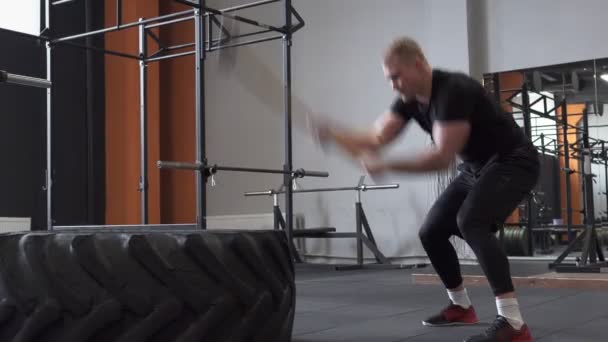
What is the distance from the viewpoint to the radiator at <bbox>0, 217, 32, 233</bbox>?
20.8 feet

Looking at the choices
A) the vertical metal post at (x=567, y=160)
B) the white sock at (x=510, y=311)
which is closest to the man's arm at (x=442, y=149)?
the white sock at (x=510, y=311)

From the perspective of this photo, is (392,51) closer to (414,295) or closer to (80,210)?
(414,295)

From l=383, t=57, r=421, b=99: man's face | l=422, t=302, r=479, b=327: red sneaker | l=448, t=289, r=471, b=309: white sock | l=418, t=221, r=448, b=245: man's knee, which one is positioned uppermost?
l=383, t=57, r=421, b=99: man's face

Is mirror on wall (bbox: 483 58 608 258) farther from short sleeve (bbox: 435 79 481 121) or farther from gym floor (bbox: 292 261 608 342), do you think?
short sleeve (bbox: 435 79 481 121)

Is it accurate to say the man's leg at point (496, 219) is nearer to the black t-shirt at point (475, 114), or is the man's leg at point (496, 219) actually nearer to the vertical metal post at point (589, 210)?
the black t-shirt at point (475, 114)

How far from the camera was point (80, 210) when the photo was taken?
23.5 feet

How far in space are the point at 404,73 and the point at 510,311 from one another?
86 centimetres

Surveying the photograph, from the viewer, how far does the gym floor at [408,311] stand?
7.79 feet

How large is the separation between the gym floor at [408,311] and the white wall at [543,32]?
2312 millimetres

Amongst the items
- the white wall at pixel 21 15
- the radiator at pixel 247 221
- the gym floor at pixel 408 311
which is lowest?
the gym floor at pixel 408 311

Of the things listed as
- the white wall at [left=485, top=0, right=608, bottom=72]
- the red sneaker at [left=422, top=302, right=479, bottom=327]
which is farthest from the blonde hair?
the white wall at [left=485, top=0, right=608, bottom=72]

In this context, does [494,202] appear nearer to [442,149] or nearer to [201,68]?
[442,149]

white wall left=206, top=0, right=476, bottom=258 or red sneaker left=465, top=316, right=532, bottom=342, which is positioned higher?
white wall left=206, top=0, right=476, bottom=258

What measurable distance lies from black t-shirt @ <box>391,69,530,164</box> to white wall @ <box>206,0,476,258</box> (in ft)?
12.2
